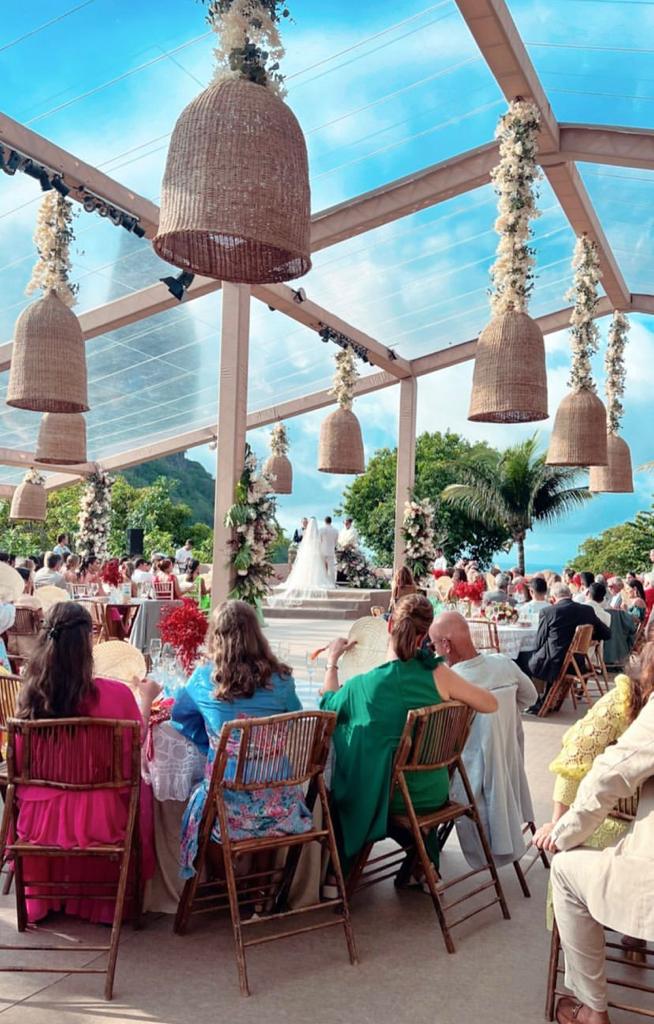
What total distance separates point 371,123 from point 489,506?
Result: 597 inches

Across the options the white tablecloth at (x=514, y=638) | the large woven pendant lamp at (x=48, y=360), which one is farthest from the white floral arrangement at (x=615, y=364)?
the large woven pendant lamp at (x=48, y=360)

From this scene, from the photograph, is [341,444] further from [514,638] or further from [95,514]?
[95,514]

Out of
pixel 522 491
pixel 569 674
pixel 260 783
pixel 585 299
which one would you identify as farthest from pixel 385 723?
pixel 522 491

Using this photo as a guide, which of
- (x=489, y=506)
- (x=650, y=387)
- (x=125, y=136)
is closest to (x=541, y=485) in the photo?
(x=489, y=506)

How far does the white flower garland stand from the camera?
3.25 metres

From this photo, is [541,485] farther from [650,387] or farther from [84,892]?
[650,387]

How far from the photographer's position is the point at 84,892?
3.29 metres

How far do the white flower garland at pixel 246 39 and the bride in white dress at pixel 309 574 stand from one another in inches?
504

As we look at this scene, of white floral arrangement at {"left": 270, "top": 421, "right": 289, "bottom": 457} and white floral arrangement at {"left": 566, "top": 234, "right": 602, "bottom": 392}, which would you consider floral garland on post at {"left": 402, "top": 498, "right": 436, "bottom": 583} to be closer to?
white floral arrangement at {"left": 270, "top": 421, "right": 289, "bottom": 457}

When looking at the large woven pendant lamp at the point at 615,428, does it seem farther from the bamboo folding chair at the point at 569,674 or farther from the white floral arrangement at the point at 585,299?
the bamboo folding chair at the point at 569,674

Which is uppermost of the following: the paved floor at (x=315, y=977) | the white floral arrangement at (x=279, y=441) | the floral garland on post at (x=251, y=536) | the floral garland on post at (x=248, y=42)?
the white floral arrangement at (x=279, y=441)

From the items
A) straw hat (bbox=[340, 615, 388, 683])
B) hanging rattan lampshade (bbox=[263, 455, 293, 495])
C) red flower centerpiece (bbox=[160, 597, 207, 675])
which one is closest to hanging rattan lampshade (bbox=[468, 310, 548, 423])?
straw hat (bbox=[340, 615, 388, 683])

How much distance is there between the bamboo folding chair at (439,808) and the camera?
3.21 m

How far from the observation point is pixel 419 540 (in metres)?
13.5
